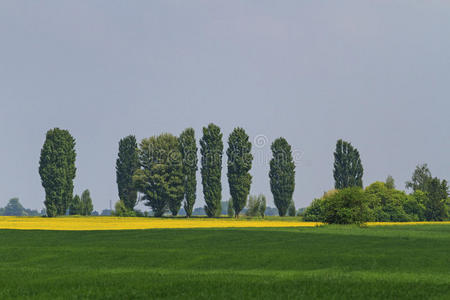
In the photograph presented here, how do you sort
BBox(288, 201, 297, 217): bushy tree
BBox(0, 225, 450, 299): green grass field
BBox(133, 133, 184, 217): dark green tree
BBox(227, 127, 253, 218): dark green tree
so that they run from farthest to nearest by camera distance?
BBox(288, 201, 297, 217): bushy tree, BBox(133, 133, 184, 217): dark green tree, BBox(227, 127, 253, 218): dark green tree, BBox(0, 225, 450, 299): green grass field

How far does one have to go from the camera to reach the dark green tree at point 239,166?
107 meters

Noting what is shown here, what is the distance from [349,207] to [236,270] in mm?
37956

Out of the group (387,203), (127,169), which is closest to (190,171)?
Result: (127,169)

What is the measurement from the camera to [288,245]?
32.5 m

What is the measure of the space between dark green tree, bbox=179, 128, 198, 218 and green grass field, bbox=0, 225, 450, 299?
7216 cm

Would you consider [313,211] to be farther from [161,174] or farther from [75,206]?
[75,206]

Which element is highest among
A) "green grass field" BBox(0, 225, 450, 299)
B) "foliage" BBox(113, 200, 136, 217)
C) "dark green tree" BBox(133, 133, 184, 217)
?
"dark green tree" BBox(133, 133, 184, 217)

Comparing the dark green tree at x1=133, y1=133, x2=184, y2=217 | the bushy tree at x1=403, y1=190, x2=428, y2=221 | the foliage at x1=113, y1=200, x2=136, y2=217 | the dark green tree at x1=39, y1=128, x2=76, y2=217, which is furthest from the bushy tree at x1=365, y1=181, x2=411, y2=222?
the dark green tree at x1=39, y1=128, x2=76, y2=217

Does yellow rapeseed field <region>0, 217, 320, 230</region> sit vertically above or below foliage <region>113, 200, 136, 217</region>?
below

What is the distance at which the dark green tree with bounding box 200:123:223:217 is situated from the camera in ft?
352

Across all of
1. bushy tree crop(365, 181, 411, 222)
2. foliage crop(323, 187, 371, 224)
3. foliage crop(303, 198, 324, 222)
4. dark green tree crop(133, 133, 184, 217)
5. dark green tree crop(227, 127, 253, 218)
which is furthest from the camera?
dark green tree crop(133, 133, 184, 217)

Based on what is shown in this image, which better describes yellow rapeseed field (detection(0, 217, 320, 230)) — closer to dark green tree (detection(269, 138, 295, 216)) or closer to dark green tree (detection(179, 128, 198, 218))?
dark green tree (detection(179, 128, 198, 218))

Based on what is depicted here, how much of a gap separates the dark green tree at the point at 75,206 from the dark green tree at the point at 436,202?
77.2m

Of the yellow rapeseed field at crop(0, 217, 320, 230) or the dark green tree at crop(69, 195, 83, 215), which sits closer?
the yellow rapeseed field at crop(0, 217, 320, 230)
